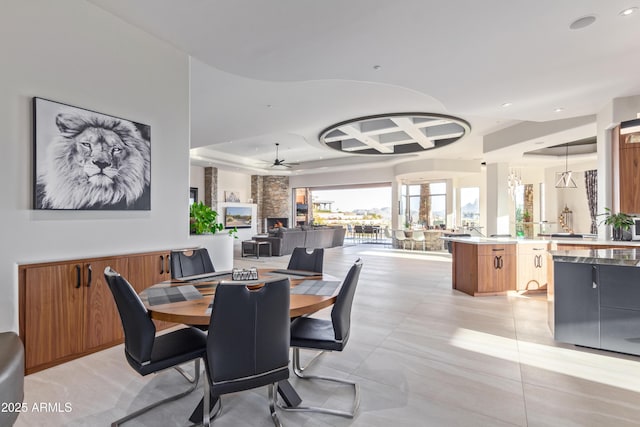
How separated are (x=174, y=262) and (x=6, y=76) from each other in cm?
184

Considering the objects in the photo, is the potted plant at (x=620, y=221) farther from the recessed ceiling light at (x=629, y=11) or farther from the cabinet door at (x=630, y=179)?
the recessed ceiling light at (x=629, y=11)

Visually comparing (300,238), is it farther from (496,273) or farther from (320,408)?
(320,408)

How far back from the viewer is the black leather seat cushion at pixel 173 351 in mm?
1761

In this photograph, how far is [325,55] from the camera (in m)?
3.29

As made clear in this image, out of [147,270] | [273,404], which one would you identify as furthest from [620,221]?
[147,270]

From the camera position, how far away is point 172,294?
2098 millimetres

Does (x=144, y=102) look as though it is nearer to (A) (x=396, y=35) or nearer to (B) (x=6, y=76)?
(B) (x=6, y=76)

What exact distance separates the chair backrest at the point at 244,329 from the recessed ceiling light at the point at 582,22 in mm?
3114

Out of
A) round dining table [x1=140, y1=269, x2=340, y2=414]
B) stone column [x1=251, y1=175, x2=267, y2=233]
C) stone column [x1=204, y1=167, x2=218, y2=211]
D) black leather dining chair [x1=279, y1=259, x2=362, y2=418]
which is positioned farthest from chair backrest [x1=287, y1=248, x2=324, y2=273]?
stone column [x1=251, y1=175, x2=267, y2=233]

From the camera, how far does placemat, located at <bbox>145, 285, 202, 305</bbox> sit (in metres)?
1.96

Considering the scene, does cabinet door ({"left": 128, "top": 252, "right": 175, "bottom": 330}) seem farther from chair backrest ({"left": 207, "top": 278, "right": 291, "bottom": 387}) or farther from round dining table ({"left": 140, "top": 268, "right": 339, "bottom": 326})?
chair backrest ({"left": 207, "top": 278, "right": 291, "bottom": 387})

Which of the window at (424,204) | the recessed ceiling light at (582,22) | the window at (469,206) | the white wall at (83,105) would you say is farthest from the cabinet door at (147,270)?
the window at (469,206)

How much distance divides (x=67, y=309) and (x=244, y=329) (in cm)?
208

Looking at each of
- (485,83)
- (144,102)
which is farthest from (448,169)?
(144,102)
